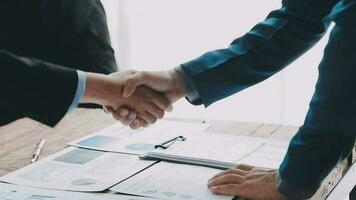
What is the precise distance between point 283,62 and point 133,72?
0.39 metres

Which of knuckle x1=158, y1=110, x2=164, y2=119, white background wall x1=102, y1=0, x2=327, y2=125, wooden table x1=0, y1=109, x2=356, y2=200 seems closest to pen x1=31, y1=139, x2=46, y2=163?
wooden table x1=0, y1=109, x2=356, y2=200

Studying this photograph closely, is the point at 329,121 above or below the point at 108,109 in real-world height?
above

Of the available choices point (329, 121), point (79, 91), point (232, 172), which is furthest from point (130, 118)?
point (329, 121)

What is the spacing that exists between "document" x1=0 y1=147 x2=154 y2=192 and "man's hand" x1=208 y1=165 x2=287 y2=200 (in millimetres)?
190

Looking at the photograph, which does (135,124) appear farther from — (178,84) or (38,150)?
→ (38,150)

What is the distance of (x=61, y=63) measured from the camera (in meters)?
1.62

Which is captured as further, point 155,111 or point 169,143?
point 155,111

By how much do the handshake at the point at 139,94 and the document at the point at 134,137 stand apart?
0.03m

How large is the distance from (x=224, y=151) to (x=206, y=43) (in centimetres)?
114

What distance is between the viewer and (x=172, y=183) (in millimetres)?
1052

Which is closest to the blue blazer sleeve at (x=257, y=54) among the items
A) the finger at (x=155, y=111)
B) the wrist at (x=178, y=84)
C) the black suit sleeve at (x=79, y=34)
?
the wrist at (x=178, y=84)

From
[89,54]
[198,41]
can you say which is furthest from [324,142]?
[198,41]

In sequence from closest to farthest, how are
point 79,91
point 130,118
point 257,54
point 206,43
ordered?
point 79,91
point 257,54
point 130,118
point 206,43

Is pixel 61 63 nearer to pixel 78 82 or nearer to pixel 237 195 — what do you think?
→ pixel 78 82
